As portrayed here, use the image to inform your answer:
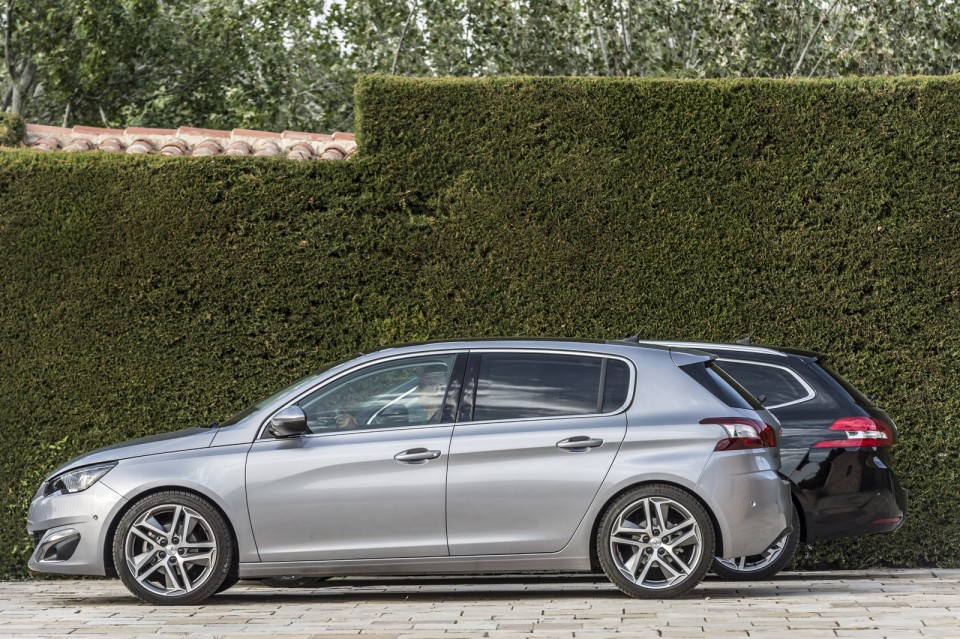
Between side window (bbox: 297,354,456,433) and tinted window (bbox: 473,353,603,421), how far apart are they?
10.7 inches

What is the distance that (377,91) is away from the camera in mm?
10445

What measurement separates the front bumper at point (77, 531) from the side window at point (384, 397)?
4.38ft

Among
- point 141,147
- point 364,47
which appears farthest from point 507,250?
point 364,47

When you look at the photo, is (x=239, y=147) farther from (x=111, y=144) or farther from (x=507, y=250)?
(x=507, y=250)

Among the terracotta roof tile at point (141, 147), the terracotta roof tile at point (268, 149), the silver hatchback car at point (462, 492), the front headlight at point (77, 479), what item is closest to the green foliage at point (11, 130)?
the terracotta roof tile at point (141, 147)

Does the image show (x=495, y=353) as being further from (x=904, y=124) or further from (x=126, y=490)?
(x=904, y=124)

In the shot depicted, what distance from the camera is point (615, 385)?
304 inches

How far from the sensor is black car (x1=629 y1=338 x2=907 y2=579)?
8695 millimetres

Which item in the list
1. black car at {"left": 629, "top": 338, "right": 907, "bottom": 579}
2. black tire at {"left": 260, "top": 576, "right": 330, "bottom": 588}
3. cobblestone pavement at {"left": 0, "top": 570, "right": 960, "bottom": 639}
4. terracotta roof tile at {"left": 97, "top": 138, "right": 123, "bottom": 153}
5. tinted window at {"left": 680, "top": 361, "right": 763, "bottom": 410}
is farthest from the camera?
terracotta roof tile at {"left": 97, "top": 138, "right": 123, "bottom": 153}

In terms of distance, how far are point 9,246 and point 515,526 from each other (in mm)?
5100

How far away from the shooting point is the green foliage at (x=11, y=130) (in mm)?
12102

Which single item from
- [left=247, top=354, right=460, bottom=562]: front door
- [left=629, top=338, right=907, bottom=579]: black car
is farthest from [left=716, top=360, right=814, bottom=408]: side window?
[left=247, top=354, right=460, bottom=562]: front door

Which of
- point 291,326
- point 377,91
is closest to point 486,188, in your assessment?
point 377,91

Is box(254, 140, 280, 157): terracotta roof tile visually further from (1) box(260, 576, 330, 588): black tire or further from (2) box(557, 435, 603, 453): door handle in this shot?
(2) box(557, 435, 603, 453): door handle
